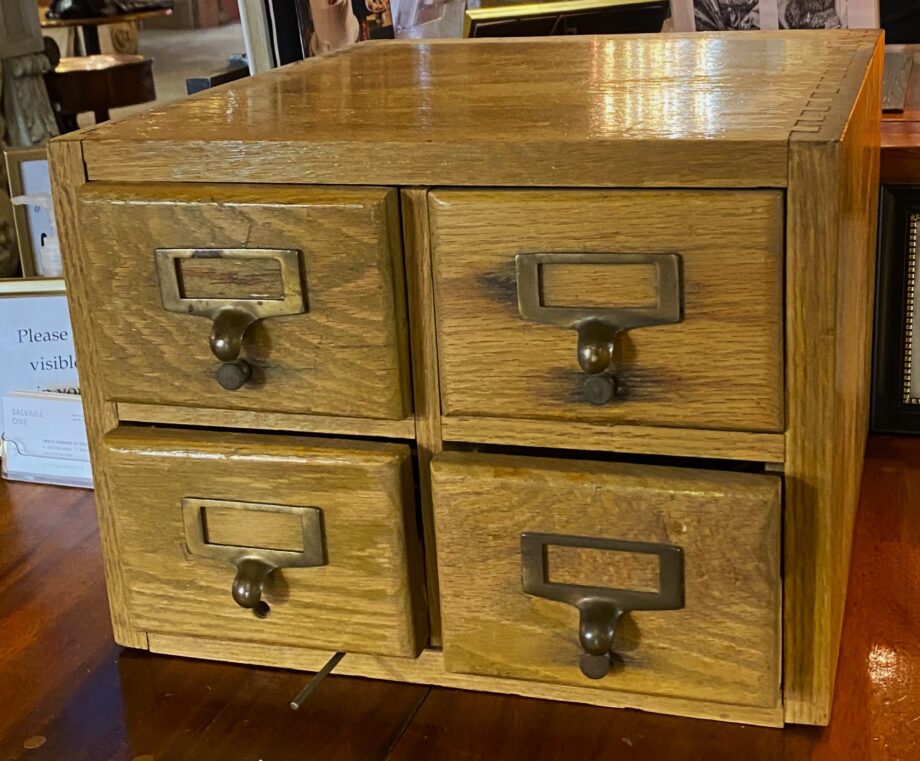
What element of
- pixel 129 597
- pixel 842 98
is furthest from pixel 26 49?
pixel 842 98

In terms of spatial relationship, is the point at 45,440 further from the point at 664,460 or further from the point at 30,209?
the point at 664,460

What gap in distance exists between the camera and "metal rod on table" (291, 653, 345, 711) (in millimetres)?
744

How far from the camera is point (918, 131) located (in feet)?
3.69

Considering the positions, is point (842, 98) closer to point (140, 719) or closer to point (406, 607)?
point (406, 607)

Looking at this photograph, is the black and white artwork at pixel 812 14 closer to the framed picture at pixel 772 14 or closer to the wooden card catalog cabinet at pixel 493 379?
the framed picture at pixel 772 14

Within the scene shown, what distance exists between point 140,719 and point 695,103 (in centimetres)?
50

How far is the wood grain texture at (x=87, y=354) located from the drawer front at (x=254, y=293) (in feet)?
0.05

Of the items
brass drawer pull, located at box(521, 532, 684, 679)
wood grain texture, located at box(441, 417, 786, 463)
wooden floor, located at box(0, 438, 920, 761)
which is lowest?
wooden floor, located at box(0, 438, 920, 761)

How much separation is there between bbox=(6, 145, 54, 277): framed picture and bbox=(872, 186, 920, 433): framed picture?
34.7 inches

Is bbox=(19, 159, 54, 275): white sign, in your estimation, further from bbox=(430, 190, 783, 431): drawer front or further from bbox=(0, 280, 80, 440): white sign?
bbox=(430, 190, 783, 431): drawer front

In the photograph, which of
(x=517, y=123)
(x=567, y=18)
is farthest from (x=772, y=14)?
(x=517, y=123)

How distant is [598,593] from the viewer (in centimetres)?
71

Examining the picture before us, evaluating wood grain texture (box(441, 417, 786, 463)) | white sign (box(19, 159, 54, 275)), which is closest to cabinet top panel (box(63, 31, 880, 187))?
wood grain texture (box(441, 417, 786, 463))

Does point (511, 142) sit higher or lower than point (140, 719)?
higher
